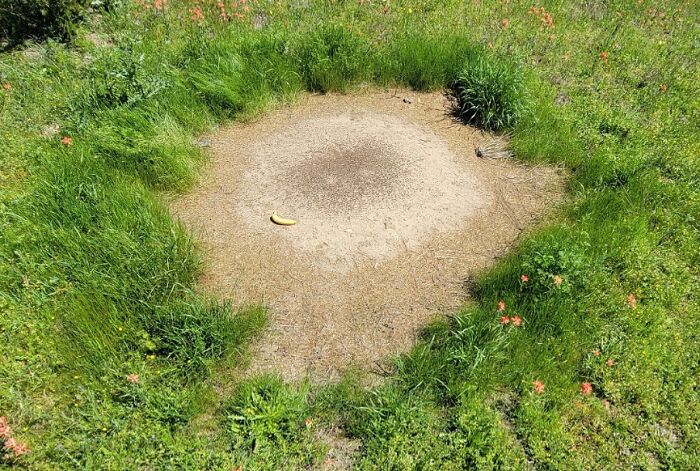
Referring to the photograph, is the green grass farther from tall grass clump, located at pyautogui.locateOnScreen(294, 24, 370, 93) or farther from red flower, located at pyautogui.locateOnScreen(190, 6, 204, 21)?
red flower, located at pyautogui.locateOnScreen(190, 6, 204, 21)

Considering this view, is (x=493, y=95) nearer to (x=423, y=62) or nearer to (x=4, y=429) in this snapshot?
(x=423, y=62)

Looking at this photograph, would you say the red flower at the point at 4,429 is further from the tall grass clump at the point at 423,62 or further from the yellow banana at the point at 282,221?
the tall grass clump at the point at 423,62

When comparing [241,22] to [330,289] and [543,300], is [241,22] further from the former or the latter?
[543,300]

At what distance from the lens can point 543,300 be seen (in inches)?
129

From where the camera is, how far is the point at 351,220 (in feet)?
13.4

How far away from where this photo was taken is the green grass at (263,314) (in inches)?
110

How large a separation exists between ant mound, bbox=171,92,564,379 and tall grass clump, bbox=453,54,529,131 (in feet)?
0.57

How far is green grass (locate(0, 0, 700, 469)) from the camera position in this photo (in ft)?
9.18

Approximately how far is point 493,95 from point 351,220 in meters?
2.16

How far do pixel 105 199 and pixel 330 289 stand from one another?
1.85 metres

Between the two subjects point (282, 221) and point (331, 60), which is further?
point (331, 60)

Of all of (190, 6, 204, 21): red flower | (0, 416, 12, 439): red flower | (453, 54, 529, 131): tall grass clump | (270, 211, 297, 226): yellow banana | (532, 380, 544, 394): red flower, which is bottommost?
(532, 380, 544, 394): red flower

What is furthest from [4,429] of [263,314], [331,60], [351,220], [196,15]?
[196,15]

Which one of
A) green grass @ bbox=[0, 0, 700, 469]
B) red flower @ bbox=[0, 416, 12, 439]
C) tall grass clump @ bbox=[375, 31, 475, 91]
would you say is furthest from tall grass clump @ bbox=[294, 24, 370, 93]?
red flower @ bbox=[0, 416, 12, 439]
